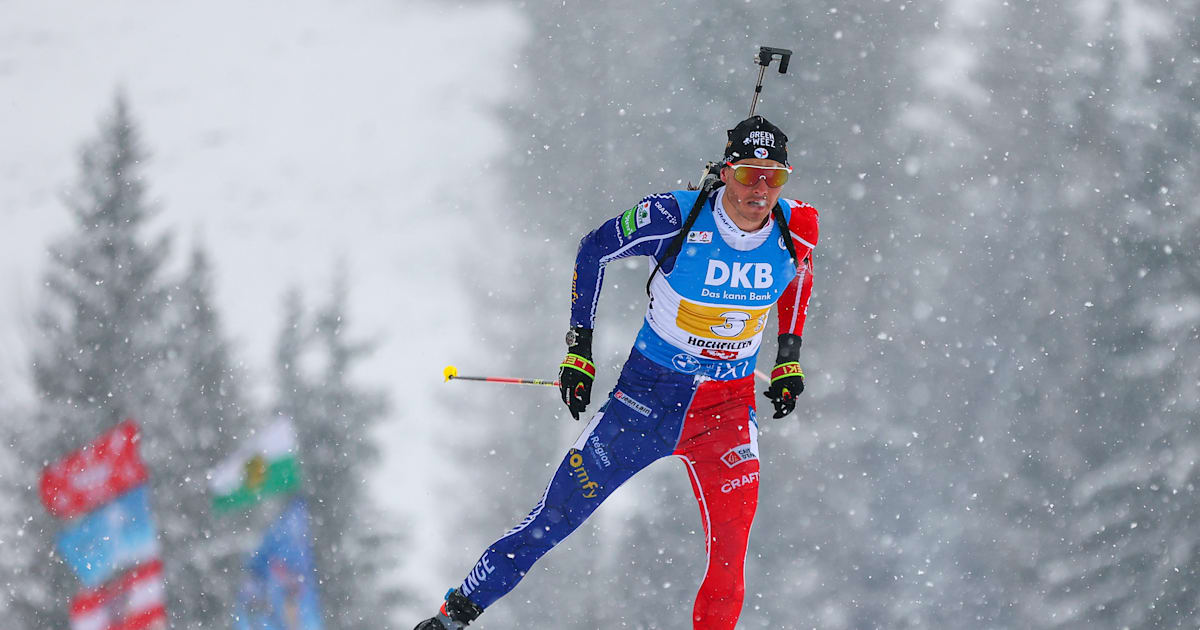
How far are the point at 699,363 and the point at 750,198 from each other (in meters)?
0.78

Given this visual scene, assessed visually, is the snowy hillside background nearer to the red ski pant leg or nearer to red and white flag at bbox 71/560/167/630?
red and white flag at bbox 71/560/167/630

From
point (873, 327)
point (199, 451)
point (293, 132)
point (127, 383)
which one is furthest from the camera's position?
point (293, 132)

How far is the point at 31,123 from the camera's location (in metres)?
105

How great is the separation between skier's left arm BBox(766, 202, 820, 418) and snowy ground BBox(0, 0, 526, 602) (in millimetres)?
70844

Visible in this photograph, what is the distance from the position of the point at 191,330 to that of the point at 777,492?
2205 cm

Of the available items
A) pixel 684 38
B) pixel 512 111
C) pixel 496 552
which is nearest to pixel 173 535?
pixel 496 552

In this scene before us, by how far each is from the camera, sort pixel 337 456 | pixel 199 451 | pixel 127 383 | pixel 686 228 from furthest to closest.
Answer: pixel 337 456 → pixel 199 451 → pixel 127 383 → pixel 686 228

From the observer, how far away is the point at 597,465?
4562 mm

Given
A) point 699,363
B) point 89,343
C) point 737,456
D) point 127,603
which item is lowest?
point 737,456

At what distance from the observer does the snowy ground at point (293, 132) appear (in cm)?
8781

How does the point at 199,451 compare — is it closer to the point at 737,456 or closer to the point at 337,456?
the point at 337,456

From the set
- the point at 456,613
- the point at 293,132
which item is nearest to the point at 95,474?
the point at 456,613

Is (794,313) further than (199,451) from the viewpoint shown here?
No

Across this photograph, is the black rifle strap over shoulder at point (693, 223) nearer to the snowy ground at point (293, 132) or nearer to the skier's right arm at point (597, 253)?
the skier's right arm at point (597, 253)
